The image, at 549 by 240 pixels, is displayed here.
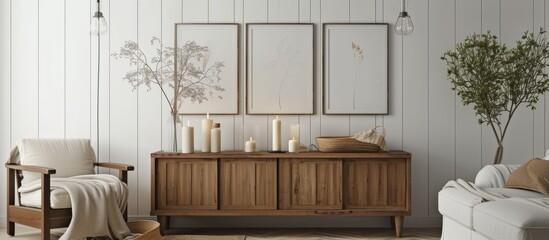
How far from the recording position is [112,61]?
523 centimetres

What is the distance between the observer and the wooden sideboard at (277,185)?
476 cm

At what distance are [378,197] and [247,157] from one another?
1.08m

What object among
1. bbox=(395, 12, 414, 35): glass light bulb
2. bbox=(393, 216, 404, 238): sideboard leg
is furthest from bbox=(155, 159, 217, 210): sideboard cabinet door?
bbox=(395, 12, 414, 35): glass light bulb

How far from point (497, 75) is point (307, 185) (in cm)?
170

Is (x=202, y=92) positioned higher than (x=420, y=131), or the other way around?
(x=202, y=92)

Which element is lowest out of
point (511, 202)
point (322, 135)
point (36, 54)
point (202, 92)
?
point (511, 202)

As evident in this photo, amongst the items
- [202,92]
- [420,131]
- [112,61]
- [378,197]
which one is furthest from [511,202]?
[112,61]

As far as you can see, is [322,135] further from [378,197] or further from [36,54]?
[36,54]

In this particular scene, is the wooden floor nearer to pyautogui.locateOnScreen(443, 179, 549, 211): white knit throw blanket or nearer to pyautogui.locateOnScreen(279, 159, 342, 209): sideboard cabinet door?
pyautogui.locateOnScreen(279, 159, 342, 209): sideboard cabinet door

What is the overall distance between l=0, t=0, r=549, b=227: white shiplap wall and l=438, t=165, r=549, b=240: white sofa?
1.05 m

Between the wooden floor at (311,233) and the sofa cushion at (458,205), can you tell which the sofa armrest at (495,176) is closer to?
the sofa cushion at (458,205)

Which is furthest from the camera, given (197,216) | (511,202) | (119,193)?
(197,216)

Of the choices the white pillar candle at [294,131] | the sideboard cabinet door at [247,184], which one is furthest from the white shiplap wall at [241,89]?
the sideboard cabinet door at [247,184]

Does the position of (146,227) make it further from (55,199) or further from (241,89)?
(241,89)
